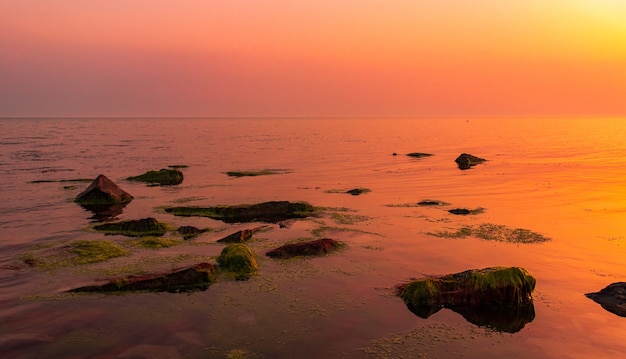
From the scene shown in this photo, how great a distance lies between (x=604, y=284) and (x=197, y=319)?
430 inches

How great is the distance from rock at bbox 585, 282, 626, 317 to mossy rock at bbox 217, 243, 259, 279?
9.26 metres

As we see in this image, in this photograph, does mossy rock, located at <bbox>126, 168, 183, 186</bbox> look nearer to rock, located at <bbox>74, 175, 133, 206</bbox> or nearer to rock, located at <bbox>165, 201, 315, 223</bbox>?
rock, located at <bbox>74, 175, 133, 206</bbox>

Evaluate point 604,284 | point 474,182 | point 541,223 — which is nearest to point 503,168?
point 474,182

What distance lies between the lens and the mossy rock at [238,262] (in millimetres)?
13727

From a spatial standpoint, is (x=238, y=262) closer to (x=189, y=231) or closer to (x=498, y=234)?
(x=189, y=231)

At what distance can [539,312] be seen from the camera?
1076 cm

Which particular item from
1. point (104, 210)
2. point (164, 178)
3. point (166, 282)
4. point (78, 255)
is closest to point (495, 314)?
point (166, 282)

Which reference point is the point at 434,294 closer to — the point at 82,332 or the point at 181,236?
the point at 82,332

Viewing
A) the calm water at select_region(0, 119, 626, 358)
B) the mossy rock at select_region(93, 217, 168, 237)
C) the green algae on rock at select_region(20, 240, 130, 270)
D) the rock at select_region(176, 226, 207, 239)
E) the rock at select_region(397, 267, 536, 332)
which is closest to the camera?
the calm water at select_region(0, 119, 626, 358)

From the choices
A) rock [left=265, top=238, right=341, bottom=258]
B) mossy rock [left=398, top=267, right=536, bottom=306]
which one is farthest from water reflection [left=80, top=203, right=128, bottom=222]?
mossy rock [left=398, top=267, right=536, bottom=306]

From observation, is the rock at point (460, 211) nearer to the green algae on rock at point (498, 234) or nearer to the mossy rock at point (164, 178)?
the green algae on rock at point (498, 234)

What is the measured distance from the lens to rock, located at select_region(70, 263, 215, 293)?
40.0 ft

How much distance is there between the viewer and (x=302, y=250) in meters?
15.6

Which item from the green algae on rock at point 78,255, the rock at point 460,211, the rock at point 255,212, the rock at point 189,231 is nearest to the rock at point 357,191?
the rock at point 255,212
